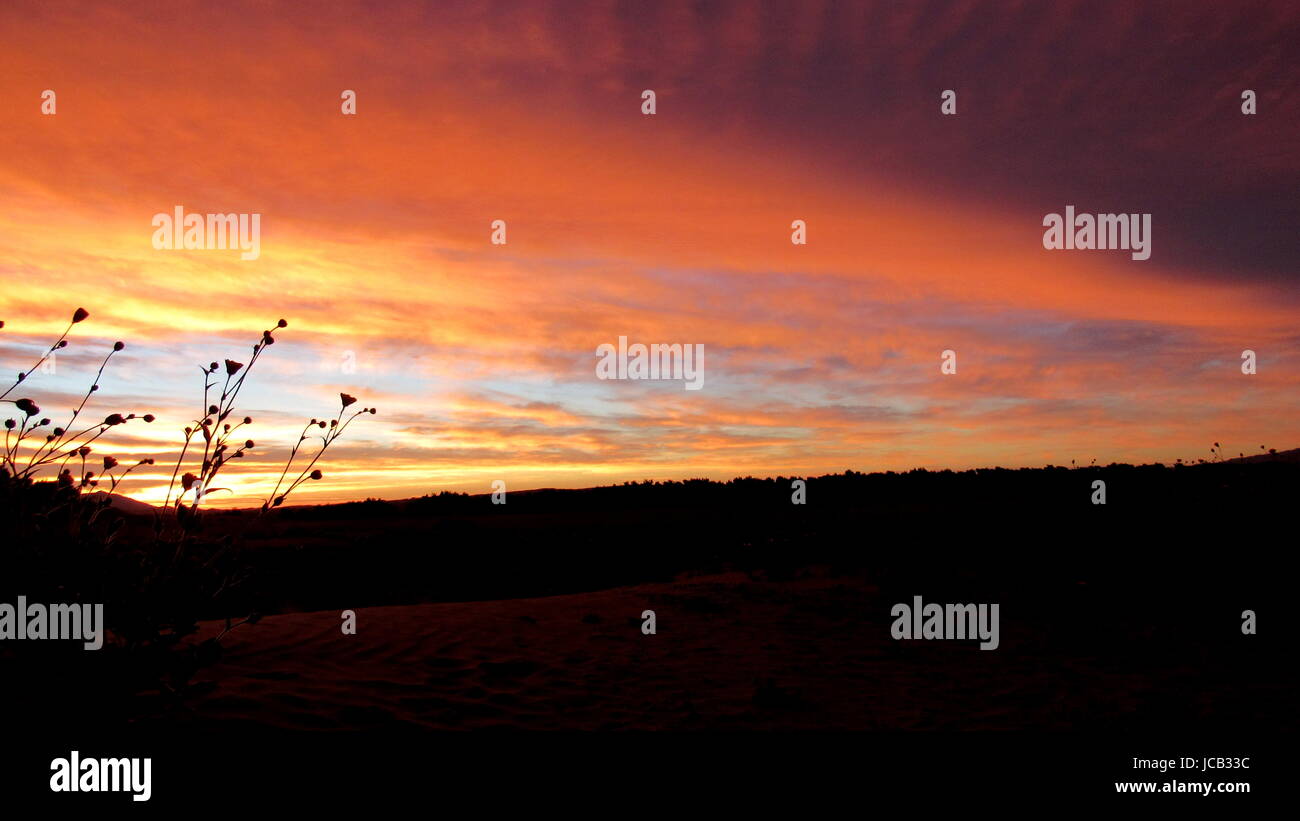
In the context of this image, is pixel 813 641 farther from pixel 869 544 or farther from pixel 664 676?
pixel 869 544

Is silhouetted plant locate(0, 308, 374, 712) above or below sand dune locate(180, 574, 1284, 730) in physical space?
above

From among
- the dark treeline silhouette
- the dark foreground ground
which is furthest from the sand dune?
the dark treeline silhouette

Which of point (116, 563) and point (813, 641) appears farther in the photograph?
point (813, 641)

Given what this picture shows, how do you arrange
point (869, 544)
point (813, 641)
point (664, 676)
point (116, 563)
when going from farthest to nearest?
point (869, 544) → point (813, 641) → point (664, 676) → point (116, 563)

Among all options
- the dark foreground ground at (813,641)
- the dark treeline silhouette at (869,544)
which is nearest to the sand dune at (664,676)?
the dark foreground ground at (813,641)

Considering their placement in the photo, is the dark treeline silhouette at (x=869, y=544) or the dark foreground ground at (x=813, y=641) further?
the dark treeline silhouette at (x=869, y=544)

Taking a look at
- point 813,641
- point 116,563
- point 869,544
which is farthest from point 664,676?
point 869,544

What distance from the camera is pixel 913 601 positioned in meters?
13.1

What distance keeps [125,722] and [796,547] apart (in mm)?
16781

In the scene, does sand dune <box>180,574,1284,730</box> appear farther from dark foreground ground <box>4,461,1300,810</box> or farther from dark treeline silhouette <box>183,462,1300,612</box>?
dark treeline silhouette <box>183,462,1300,612</box>

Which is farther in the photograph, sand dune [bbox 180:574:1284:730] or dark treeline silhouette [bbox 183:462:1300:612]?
dark treeline silhouette [bbox 183:462:1300:612]

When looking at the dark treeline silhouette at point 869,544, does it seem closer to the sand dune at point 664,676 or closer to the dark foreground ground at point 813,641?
the dark foreground ground at point 813,641
